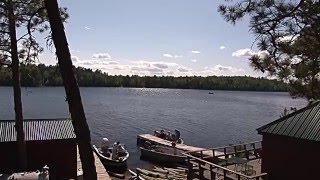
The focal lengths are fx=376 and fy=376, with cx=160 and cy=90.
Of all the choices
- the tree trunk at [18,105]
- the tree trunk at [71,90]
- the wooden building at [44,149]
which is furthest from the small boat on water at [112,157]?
the tree trunk at [71,90]

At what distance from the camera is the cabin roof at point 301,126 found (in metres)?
14.8

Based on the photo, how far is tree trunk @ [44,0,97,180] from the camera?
6215 millimetres

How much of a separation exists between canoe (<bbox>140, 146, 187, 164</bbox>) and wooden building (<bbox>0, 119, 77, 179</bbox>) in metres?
14.8

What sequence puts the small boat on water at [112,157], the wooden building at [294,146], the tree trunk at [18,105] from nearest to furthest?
the wooden building at [294,146] → the tree trunk at [18,105] → the small boat on water at [112,157]

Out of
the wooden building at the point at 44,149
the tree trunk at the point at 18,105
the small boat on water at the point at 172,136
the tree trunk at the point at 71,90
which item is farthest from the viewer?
the small boat on water at the point at 172,136

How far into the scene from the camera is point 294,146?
15422mm

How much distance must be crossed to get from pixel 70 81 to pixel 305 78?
7.62m

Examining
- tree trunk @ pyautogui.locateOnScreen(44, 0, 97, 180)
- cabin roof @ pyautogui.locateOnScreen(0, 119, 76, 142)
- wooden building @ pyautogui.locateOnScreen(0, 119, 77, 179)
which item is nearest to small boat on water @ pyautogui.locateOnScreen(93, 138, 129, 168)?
wooden building @ pyautogui.locateOnScreen(0, 119, 77, 179)

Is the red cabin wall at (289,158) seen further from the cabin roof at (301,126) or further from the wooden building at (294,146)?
the cabin roof at (301,126)

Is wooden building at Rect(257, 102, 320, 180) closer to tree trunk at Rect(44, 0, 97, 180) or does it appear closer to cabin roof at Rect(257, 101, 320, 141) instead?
cabin roof at Rect(257, 101, 320, 141)

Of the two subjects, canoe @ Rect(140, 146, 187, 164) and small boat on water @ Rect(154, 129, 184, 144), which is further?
small boat on water @ Rect(154, 129, 184, 144)

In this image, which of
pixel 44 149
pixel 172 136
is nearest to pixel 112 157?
pixel 44 149

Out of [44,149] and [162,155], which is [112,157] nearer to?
[162,155]

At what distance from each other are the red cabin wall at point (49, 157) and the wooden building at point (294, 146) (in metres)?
9.92
